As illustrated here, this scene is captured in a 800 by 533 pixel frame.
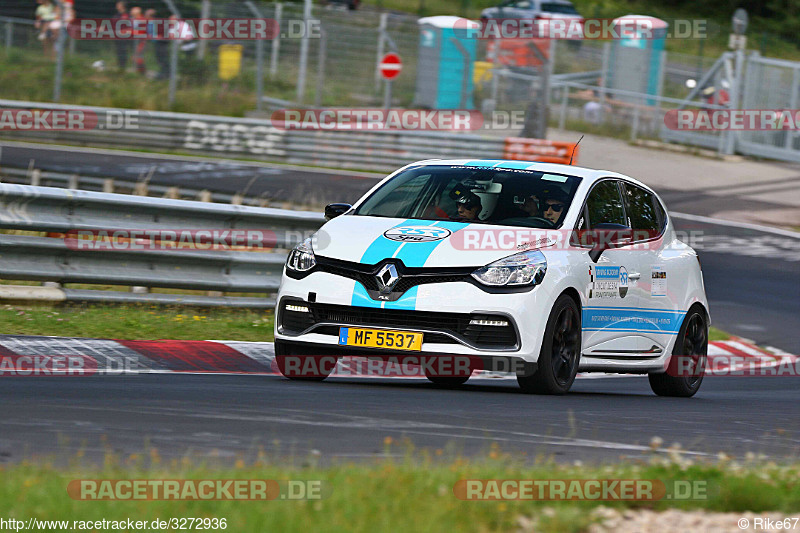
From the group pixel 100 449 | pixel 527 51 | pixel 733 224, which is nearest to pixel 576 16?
pixel 527 51

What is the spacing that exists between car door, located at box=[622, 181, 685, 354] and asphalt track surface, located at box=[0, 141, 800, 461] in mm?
527

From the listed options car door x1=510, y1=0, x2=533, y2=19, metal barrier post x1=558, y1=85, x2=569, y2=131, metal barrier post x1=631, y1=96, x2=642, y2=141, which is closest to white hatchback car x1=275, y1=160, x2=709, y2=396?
metal barrier post x1=631, y1=96, x2=642, y2=141

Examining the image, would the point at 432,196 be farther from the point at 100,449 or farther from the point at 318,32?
the point at 318,32

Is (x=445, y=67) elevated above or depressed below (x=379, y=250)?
above

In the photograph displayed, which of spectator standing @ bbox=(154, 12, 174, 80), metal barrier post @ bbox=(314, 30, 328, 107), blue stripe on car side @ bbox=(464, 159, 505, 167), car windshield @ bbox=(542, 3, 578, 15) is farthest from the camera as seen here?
car windshield @ bbox=(542, 3, 578, 15)

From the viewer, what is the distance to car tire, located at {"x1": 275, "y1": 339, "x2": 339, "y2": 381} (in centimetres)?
852

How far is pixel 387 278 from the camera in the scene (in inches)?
316

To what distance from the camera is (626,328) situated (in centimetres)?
936

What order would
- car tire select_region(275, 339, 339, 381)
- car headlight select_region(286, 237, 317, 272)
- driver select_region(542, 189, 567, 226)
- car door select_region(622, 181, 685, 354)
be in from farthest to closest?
car door select_region(622, 181, 685, 354)
driver select_region(542, 189, 567, 226)
car tire select_region(275, 339, 339, 381)
car headlight select_region(286, 237, 317, 272)

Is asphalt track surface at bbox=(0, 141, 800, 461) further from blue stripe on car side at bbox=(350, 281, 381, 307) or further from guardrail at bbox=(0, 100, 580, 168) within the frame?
guardrail at bbox=(0, 100, 580, 168)

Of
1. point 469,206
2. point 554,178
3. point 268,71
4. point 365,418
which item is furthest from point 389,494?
point 268,71

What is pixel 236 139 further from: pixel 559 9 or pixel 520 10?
pixel 559 9

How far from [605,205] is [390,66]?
65.5ft

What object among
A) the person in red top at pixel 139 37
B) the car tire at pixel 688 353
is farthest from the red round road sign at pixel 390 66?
the car tire at pixel 688 353
